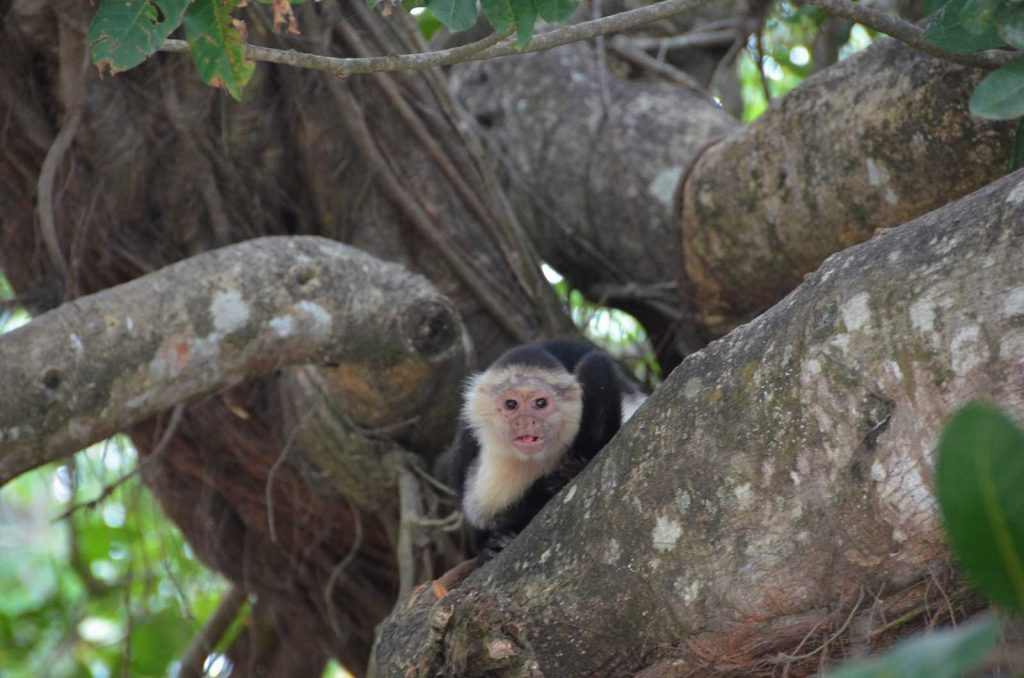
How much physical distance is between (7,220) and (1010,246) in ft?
9.71

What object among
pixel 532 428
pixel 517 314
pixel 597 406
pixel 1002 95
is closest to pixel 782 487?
pixel 1002 95

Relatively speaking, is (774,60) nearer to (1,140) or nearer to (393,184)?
(393,184)

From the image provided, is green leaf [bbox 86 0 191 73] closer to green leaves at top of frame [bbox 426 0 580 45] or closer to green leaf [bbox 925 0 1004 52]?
green leaves at top of frame [bbox 426 0 580 45]

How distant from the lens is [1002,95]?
1788 millimetres

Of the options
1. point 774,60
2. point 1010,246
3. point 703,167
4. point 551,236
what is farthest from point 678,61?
point 1010,246

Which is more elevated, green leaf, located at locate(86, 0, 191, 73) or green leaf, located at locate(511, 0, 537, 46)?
green leaf, located at locate(86, 0, 191, 73)

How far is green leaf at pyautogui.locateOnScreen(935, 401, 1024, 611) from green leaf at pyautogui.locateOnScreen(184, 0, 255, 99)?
1.50m

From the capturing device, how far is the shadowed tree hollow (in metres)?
1.63

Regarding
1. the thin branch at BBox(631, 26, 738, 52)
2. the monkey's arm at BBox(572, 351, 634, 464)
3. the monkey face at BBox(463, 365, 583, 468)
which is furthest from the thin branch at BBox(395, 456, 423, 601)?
the thin branch at BBox(631, 26, 738, 52)

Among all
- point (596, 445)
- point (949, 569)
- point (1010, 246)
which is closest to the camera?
point (1010, 246)

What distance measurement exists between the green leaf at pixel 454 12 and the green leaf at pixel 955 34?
80 centimetres

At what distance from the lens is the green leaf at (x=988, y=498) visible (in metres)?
0.86

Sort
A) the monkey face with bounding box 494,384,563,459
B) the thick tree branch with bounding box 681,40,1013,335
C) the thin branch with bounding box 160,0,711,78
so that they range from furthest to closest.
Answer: the monkey face with bounding box 494,384,563,459, the thick tree branch with bounding box 681,40,1013,335, the thin branch with bounding box 160,0,711,78

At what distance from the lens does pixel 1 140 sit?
3318mm
